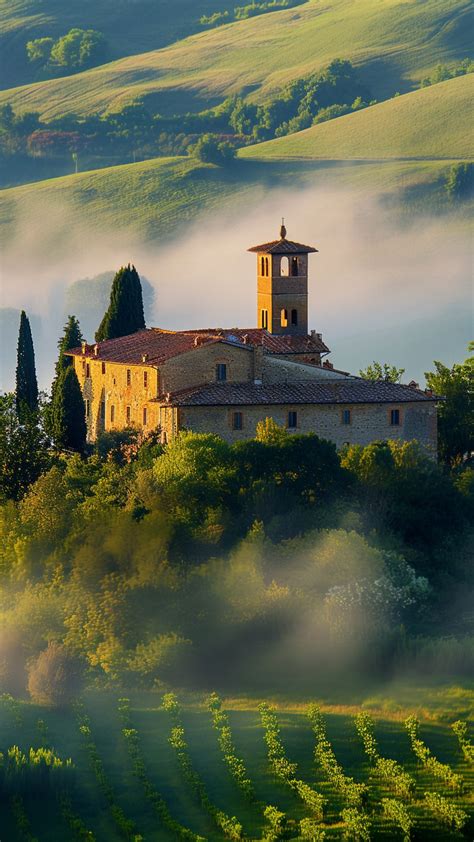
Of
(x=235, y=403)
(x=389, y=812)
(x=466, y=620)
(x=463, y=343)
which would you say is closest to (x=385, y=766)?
(x=389, y=812)

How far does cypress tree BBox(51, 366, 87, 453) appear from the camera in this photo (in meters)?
77.1

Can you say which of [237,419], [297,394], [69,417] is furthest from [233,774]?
[69,417]

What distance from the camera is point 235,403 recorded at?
72062 mm

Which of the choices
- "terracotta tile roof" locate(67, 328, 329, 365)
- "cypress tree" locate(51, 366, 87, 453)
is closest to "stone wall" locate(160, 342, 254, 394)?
"terracotta tile roof" locate(67, 328, 329, 365)

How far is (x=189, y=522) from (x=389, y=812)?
2015cm

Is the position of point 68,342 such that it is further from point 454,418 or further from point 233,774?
point 233,774

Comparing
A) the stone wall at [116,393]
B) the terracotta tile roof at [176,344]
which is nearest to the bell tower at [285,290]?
the terracotta tile roof at [176,344]

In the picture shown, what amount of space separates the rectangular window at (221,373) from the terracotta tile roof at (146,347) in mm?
990

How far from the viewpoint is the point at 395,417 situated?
7388 cm

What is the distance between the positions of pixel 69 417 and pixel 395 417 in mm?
12786

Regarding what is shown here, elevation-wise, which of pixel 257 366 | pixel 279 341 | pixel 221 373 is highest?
pixel 279 341

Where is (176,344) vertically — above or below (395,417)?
above

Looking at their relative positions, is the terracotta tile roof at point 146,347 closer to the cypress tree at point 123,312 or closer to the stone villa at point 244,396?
the stone villa at point 244,396

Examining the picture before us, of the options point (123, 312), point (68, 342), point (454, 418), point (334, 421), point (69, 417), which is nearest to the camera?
point (334, 421)
